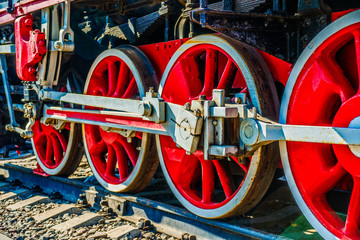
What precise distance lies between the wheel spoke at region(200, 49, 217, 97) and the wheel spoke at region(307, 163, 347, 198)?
937mm

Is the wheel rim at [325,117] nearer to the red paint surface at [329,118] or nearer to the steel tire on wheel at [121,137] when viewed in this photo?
the red paint surface at [329,118]

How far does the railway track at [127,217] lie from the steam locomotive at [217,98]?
0.39 feet

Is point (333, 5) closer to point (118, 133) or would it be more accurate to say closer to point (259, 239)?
point (259, 239)

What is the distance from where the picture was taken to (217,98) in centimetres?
245

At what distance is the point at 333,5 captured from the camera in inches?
106

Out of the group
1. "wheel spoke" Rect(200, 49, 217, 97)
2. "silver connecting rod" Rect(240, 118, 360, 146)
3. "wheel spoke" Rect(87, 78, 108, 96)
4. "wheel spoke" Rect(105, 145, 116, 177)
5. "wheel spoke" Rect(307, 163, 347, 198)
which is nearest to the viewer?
"silver connecting rod" Rect(240, 118, 360, 146)

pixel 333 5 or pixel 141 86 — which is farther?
pixel 141 86

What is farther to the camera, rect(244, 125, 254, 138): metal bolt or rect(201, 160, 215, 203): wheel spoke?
rect(201, 160, 215, 203): wheel spoke

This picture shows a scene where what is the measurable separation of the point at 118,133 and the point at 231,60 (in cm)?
127

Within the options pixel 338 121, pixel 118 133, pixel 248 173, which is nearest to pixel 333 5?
pixel 338 121

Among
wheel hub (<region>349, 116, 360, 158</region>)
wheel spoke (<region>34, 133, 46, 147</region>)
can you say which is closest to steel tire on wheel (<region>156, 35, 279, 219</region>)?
wheel hub (<region>349, 116, 360, 158</region>)

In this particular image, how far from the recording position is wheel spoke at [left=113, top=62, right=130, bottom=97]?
357 centimetres

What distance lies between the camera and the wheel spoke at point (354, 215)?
2.04 m

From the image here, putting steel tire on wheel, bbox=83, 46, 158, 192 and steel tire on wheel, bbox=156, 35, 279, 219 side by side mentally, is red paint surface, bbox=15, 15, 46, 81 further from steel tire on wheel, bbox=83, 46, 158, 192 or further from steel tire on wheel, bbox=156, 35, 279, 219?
steel tire on wheel, bbox=156, 35, 279, 219
